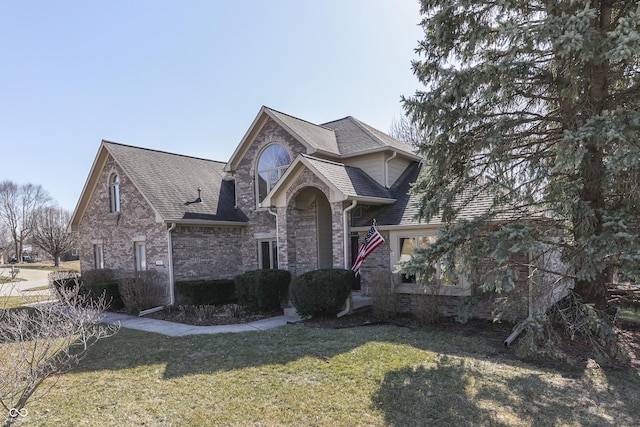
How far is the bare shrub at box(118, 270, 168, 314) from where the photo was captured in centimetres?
1312

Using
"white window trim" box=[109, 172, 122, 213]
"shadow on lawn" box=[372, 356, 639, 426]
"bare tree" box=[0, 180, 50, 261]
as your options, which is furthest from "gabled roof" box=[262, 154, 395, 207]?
"bare tree" box=[0, 180, 50, 261]

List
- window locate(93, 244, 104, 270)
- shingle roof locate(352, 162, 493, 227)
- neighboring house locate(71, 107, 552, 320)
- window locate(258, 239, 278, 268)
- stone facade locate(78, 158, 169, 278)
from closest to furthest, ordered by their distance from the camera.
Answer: shingle roof locate(352, 162, 493, 227)
neighboring house locate(71, 107, 552, 320)
stone facade locate(78, 158, 169, 278)
window locate(258, 239, 278, 268)
window locate(93, 244, 104, 270)

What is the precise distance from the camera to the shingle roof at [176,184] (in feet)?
47.8

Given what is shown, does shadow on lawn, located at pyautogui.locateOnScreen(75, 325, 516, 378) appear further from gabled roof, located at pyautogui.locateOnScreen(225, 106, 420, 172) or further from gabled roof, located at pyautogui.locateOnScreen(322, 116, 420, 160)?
gabled roof, located at pyautogui.locateOnScreen(225, 106, 420, 172)

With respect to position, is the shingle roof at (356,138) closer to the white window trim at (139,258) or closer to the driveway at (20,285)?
the white window trim at (139,258)

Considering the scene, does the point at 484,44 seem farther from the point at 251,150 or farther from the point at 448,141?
the point at 251,150

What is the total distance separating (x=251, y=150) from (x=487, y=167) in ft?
34.6

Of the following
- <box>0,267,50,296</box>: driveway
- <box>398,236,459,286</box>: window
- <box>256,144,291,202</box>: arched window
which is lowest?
<box>0,267,50,296</box>: driveway

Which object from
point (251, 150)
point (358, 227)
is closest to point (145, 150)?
point (251, 150)

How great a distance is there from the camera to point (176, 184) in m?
16.2

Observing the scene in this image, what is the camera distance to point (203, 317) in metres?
11.7

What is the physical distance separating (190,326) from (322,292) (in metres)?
3.98

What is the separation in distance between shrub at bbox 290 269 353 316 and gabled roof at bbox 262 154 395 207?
2.37m

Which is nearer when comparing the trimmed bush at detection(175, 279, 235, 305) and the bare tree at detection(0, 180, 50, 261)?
the trimmed bush at detection(175, 279, 235, 305)
